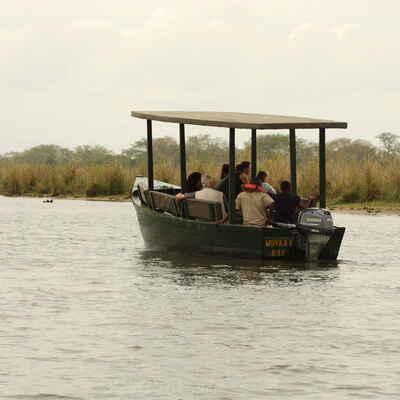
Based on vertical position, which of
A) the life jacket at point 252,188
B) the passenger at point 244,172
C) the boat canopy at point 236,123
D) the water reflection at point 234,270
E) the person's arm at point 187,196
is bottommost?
the water reflection at point 234,270

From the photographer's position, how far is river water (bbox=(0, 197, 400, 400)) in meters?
9.67

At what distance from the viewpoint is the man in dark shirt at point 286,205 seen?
19.8m

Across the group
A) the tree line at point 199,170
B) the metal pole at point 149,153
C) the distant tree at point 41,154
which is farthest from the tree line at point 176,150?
the metal pole at point 149,153

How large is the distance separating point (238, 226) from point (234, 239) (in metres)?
0.33

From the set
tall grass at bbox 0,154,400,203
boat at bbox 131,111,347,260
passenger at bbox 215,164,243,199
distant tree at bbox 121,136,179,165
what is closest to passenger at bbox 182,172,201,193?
boat at bbox 131,111,347,260

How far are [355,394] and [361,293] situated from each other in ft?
20.8

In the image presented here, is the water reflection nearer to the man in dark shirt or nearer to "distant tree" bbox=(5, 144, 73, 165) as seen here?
the man in dark shirt

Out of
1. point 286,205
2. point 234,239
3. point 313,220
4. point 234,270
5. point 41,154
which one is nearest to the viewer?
point 234,270

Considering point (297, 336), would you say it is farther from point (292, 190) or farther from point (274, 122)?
point (292, 190)

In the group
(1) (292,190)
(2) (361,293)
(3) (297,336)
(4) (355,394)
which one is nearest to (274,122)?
(1) (292,190)

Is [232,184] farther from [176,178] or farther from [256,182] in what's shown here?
[176,178]

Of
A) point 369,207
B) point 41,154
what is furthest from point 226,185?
point 41,154

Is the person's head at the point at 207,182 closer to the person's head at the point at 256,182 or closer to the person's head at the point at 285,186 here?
the person's head at the point at 256,182

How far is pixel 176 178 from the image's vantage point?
4341cm
